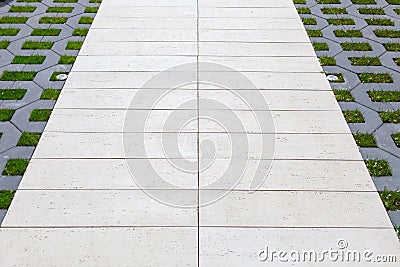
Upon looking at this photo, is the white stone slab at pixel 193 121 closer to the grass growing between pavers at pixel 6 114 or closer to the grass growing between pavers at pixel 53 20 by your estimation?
the grass growing between pavers at pixel 6 114

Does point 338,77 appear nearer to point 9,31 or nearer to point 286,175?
point 286,175

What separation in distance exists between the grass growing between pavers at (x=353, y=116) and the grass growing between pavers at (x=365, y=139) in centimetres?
19

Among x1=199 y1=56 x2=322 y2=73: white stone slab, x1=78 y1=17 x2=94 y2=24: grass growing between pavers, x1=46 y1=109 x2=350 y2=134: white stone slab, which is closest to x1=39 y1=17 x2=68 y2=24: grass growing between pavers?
x1=78 y1=17 x2=94 y2=24: grass growing between pavers

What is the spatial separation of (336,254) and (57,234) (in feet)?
5.40

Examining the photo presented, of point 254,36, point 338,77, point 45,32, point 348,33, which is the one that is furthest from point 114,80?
point 348,33

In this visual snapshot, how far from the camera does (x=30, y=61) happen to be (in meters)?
5.05

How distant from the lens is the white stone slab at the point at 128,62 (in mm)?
5031

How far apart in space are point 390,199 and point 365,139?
2.18ft

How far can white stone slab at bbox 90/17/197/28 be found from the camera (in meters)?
5.86

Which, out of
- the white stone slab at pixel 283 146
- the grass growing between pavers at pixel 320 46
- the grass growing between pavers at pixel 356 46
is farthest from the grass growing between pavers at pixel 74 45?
the grass growing between pavers at pixel 356 46

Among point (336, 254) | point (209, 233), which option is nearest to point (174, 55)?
point (209, 233)

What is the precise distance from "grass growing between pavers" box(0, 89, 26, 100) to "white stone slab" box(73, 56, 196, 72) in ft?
1.99

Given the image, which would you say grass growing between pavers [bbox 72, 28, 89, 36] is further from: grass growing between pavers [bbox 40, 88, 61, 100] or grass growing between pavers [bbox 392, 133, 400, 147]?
grass growing between pavers [bbox 392, 133, 400, 147]

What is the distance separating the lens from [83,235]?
3.27m
